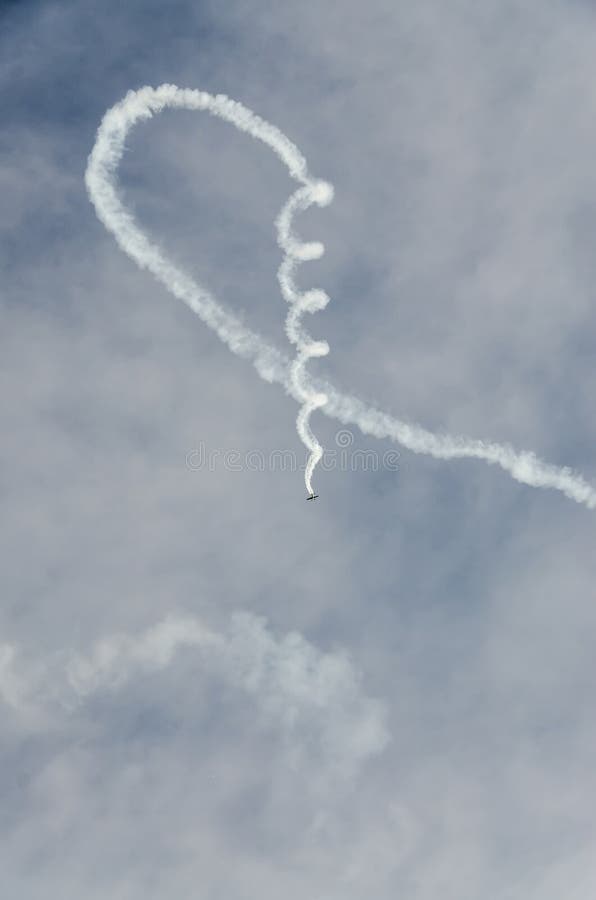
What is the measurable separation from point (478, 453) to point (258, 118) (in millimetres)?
45074

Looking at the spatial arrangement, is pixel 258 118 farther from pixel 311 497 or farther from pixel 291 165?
pixel 311 497

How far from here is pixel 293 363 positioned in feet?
316

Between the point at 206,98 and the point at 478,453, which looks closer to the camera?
the point at 206,98

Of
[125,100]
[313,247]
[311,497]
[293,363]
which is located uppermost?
[125,100]

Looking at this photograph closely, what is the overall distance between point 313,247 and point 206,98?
63.8 ft

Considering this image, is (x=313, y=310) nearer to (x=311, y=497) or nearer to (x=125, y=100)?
(x=311, y=497)

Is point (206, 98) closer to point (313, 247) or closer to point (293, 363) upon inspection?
point (313, 247)

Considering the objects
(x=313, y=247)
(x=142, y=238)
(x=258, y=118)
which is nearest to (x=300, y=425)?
(x=313, y=247)

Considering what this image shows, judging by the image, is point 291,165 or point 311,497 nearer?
point 291,165

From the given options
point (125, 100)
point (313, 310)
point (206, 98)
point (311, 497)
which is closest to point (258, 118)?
point (206, 98)

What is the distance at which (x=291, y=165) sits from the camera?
Result: 310 ft

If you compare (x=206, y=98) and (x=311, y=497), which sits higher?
(x=206, y=98)

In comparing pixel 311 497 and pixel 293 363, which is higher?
pixel 293 363

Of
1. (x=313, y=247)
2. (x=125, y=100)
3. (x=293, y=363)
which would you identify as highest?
(x=125, y=100)
